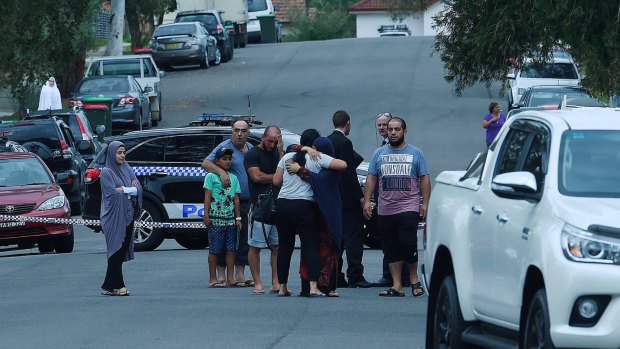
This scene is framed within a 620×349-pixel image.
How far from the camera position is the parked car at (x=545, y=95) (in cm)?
3181

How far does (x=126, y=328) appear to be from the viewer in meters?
12.6

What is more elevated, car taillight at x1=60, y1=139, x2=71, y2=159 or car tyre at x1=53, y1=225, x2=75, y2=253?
car taillight at x1=60, y1=139, x2=71, y2=159

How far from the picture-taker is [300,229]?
14531 mm

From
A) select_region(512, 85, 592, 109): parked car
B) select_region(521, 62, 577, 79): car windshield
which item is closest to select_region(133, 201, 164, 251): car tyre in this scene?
select_region(512, 85, 592, 109): parked car

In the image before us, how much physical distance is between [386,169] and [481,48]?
2508 millimetres

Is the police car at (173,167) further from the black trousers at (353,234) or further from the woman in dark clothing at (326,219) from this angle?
the woman in dark clothing at (326,219)

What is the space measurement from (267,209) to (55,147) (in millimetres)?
14362

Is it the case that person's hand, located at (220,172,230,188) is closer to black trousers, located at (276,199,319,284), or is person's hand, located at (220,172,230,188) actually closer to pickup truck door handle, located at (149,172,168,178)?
black trousers, located at (276,199,319,284)

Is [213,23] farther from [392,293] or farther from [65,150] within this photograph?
[392,293]

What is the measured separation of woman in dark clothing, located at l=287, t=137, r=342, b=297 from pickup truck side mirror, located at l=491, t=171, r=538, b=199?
595 centimetres

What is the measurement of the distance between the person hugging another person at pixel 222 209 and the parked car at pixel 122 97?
805 inches

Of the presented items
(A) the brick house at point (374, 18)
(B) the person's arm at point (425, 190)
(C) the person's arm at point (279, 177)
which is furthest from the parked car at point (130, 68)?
(A) the brick house at point (374, 18)

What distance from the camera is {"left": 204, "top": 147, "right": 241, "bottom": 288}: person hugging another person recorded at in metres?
15.6

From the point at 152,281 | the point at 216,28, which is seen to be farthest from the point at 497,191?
the point at 216,28
